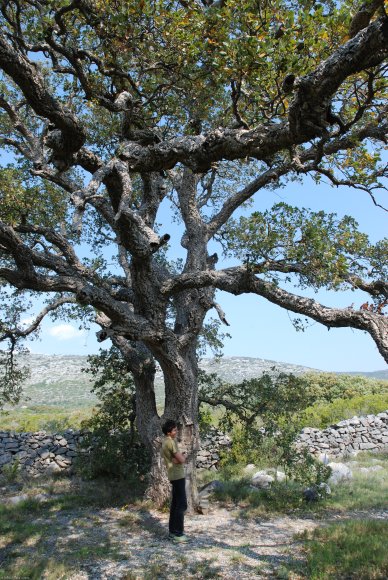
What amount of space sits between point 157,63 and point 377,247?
21.2 feet

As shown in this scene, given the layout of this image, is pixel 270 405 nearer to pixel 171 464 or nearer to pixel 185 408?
pixel 185 408

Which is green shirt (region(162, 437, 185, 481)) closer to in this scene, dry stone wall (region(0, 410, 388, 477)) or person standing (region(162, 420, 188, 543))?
person standing (region(162, 420, 188, 543))

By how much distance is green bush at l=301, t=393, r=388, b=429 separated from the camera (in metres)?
24.6

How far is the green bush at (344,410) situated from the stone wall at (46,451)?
8.04 meters

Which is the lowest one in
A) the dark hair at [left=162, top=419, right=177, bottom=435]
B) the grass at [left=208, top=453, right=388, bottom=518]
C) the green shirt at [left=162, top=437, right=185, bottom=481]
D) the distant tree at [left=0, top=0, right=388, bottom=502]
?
the grass at [left=208, top=453, right=388, bottom=518]

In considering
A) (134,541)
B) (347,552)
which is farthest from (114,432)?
(347,552)

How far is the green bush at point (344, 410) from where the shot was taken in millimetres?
24641

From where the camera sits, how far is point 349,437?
69.8ft

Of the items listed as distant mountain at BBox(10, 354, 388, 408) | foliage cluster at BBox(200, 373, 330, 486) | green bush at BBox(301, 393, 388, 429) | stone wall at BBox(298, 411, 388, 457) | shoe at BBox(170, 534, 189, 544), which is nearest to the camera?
shoe at BBox(170, 534, 189, 544)

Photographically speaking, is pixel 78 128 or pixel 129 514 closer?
pixel 78 128

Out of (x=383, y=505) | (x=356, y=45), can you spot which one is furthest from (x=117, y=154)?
(x=383, y=505)

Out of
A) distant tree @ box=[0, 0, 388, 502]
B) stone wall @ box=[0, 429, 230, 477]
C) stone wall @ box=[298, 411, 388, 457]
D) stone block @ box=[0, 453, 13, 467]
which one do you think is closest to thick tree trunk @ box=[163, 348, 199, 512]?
distant tree @ box=[0, 0, 388, 502]

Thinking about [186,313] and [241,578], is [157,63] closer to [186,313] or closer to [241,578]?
[186,313]

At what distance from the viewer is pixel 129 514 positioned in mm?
10203
